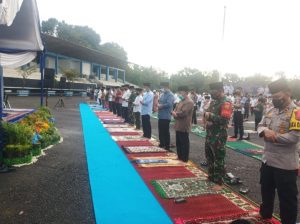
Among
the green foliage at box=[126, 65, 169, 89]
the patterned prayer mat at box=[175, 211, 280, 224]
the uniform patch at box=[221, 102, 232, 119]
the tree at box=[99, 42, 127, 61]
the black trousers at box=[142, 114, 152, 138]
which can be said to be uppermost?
the tree at box=[99, 42, 127, 61]

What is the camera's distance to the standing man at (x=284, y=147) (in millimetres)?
3678

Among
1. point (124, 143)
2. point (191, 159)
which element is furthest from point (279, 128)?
point (124, 143)

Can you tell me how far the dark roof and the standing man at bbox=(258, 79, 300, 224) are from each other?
89.9 feet

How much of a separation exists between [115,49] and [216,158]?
78.5m

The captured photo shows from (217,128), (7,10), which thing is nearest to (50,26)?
(7,10)

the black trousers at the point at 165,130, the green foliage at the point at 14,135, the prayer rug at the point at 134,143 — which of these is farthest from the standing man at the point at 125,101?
the green foliage at the point at 14,135

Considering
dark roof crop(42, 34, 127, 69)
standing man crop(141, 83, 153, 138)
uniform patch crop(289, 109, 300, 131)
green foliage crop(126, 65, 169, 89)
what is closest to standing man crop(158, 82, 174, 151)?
standing man crop(141, 83, 153, 138)

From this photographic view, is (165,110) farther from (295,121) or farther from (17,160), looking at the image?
(295,121)

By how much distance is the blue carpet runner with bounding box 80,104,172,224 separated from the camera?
4.32 meters

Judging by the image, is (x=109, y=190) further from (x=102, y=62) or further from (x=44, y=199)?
(x=102, y=62)

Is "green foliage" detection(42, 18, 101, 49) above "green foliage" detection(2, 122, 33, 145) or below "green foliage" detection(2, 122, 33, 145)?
above

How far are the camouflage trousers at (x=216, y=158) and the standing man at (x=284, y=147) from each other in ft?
5.29

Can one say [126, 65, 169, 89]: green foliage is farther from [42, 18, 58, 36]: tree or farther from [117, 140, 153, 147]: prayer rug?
[117, 140, 153, 147]: prayer rug

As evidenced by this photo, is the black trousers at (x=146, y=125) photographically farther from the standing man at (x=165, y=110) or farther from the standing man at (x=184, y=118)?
the standing man at (x=184, y=118)
